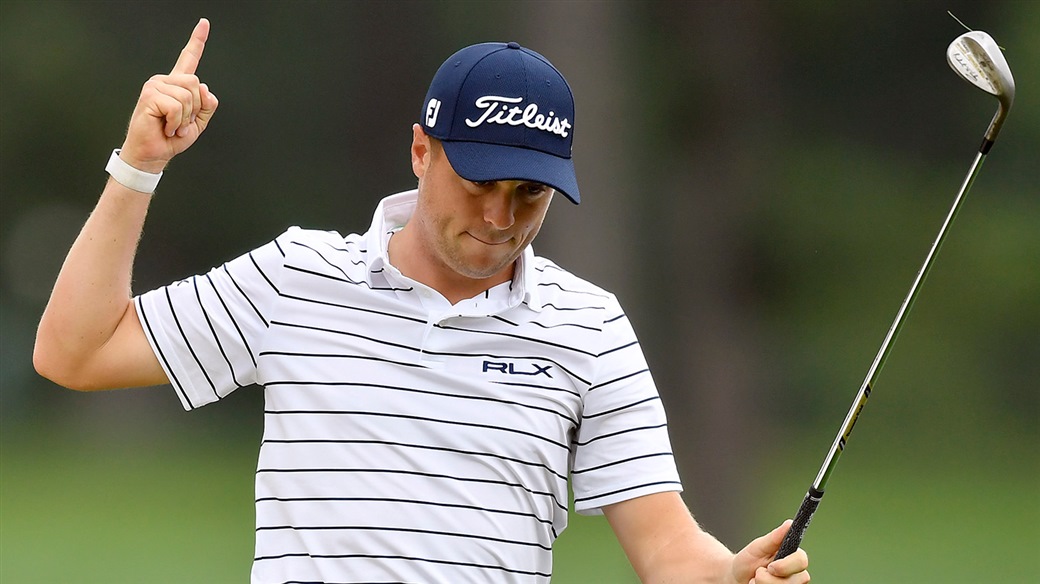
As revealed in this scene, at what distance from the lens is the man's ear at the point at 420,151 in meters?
1.85

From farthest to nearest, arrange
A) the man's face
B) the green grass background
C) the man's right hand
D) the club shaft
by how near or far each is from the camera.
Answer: the green grass background → the man's face → the man's right hand → the club shaft

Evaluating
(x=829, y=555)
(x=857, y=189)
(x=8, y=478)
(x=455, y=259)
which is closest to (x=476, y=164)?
(x=455, y=259)

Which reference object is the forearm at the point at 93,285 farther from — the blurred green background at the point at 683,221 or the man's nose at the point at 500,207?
the blurred green background at the point at 683,221

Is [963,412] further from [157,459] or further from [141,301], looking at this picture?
[141,301]

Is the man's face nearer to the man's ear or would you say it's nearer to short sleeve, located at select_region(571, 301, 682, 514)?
the man's ear

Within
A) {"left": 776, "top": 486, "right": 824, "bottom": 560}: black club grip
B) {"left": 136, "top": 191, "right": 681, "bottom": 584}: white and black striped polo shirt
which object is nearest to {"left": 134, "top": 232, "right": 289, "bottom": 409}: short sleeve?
{"left": 136, "top": 191, "right": 681, "bottom": 584}: white and black striped polo shirt

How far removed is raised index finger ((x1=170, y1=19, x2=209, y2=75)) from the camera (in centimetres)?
173

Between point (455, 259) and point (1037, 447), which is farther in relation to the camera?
point (1037, 447)

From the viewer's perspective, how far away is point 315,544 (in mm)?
1706

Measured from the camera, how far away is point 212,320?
1.79 metres

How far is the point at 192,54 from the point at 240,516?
536cm

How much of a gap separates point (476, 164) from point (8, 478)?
6.23 m

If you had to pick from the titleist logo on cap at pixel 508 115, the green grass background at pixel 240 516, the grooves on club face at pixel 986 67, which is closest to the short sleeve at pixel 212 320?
the titleist logo on cap at pixel 508 115

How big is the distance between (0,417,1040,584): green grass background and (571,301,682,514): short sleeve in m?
3.79
